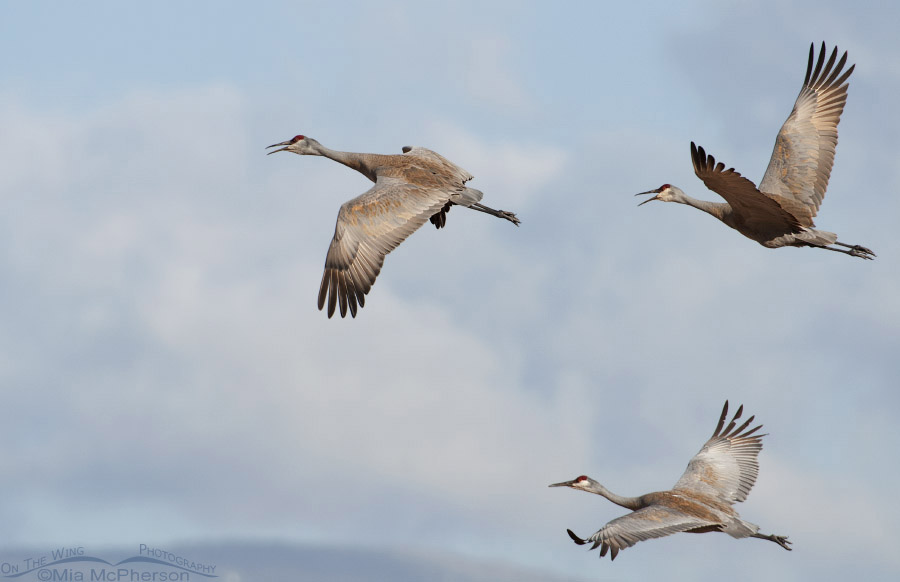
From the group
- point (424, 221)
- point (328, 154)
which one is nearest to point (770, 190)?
point (424, 221)

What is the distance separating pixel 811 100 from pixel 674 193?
9.60ft

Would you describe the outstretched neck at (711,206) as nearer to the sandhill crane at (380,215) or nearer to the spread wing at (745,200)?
the spread wing at (745,200)

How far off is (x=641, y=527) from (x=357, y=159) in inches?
245

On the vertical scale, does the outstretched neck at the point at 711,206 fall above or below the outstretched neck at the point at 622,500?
above

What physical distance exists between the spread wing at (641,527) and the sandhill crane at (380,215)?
3.76 metres

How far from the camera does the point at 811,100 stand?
18562 millimetres

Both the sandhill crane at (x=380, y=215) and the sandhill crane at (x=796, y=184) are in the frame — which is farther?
the sandhill crane at (x=796, y=184)

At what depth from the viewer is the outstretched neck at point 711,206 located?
16.7m

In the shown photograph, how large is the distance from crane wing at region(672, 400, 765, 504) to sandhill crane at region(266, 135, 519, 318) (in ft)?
15.4

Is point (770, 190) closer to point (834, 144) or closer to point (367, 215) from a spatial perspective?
point (834, 144)

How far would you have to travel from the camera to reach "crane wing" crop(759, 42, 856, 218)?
17.3 m

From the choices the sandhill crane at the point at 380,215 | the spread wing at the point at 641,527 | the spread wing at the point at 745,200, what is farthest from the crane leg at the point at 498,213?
the spread wing at the point at 641,527

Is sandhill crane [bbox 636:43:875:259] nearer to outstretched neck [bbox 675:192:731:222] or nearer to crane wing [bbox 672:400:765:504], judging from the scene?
outstretched neck [bbox 675:192:731:222]

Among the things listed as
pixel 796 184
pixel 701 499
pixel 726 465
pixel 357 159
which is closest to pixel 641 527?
pixel 701 499
